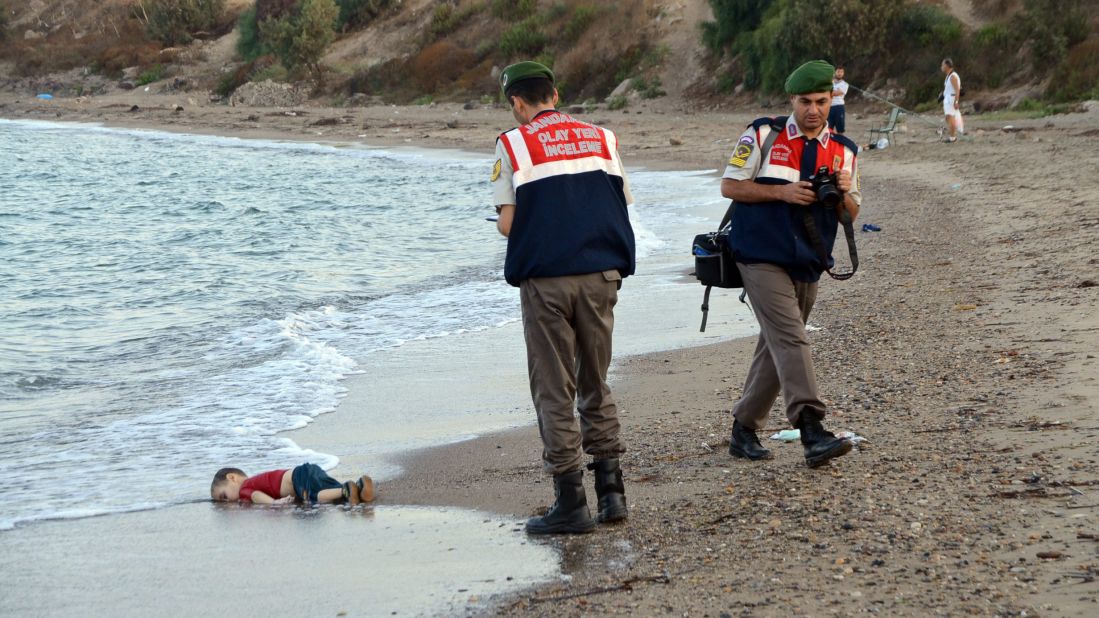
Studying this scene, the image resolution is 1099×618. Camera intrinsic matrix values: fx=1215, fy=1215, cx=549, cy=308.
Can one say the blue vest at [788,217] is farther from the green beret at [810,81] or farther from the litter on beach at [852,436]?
the litter on beach at [852,436]

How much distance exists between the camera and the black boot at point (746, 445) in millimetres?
5223

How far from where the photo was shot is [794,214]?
4930 mm

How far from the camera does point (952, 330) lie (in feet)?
24.1

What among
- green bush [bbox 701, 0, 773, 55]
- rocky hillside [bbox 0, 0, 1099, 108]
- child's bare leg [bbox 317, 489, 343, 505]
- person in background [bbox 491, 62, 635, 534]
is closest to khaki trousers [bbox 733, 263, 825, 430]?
person in background [bbox 491, 62, 635, 534]

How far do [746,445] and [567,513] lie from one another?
42.5 inches

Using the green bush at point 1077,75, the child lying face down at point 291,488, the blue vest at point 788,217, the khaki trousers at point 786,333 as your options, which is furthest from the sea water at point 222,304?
the green bush at point 1077,75

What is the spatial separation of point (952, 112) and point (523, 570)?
62.1 ft

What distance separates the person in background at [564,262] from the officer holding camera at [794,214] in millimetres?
643

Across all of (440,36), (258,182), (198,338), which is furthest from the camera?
(440,36)

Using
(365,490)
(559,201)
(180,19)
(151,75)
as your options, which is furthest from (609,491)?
(180,19)

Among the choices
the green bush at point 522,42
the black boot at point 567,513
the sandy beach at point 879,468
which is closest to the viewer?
the sandy beach at point 879,468

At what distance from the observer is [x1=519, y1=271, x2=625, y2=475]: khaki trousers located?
447 cm

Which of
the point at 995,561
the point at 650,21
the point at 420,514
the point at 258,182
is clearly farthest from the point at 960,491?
the point at 650,21

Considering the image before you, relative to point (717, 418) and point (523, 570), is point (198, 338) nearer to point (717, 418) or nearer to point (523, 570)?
point (717, 418)
